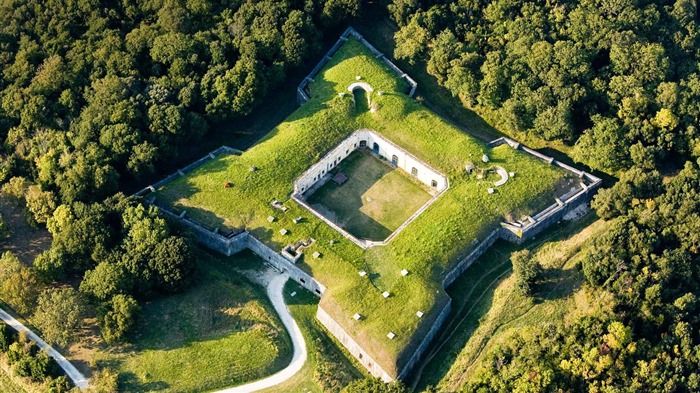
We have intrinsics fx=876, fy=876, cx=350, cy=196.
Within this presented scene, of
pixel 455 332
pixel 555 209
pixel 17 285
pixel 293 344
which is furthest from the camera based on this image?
pixel 555 209

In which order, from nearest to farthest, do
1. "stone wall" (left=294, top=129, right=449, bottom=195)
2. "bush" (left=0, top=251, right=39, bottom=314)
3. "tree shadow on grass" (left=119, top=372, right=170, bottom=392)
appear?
"tree shadow on grass" (left=119, top=372, right=170, bottom=392) < "bush" (left=0, top=251, right=39, bottom=314) < "stone wall" (left=294, top=129, right=449, bottom=195)

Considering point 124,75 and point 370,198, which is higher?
point 124,75

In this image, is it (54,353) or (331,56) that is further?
(331,56)

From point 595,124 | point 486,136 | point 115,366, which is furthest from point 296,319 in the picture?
point 595,124

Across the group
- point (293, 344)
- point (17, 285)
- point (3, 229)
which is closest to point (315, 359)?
point (293, 344)

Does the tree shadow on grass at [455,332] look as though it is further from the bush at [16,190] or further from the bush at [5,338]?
the bush at [16,190]

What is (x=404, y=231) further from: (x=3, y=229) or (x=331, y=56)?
(x=3, y=229)

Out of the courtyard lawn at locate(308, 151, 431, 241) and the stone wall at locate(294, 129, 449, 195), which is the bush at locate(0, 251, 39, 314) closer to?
the stone wall at locate(294, 129, 449, 195)

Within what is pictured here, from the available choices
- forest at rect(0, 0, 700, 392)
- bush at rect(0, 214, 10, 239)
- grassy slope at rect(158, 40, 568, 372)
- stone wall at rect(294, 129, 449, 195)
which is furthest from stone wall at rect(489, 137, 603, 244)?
bush at rect(0, 214, 10, 239)
